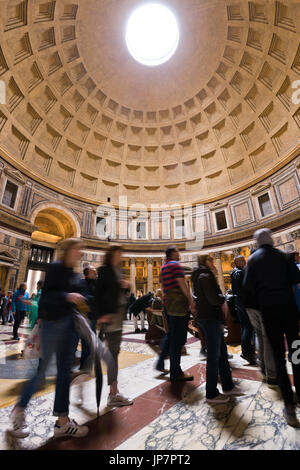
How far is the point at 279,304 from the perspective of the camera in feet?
6.95

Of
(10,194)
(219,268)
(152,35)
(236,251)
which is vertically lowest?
(219,268)

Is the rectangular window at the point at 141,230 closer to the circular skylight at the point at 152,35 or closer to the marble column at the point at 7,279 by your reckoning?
the marble column at the point at 7,279

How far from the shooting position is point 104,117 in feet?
68.1

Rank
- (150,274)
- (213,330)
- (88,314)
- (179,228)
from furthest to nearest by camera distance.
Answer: (179,228) < (150,274) < (88,314) < (213,330)

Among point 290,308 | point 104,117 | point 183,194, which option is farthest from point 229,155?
point 290,308

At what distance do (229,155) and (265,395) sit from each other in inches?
840

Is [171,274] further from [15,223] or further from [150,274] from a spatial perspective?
[150,274]

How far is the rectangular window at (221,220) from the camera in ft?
65.4

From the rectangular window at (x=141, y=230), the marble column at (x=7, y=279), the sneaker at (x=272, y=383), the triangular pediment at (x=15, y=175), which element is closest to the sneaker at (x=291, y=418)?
the sneaker at (x=272, y=383)

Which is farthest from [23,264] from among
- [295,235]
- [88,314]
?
[295,235]

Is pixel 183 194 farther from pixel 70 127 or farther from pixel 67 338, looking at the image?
pixel 67 338

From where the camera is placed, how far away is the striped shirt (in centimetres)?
311

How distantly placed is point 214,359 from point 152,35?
26.3 m

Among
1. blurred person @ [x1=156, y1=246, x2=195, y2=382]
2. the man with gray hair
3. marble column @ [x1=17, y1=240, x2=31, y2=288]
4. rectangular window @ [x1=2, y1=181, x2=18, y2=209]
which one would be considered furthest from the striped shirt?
rectangular window @ [x1=2, y1=181, x2=18, y2=209]
